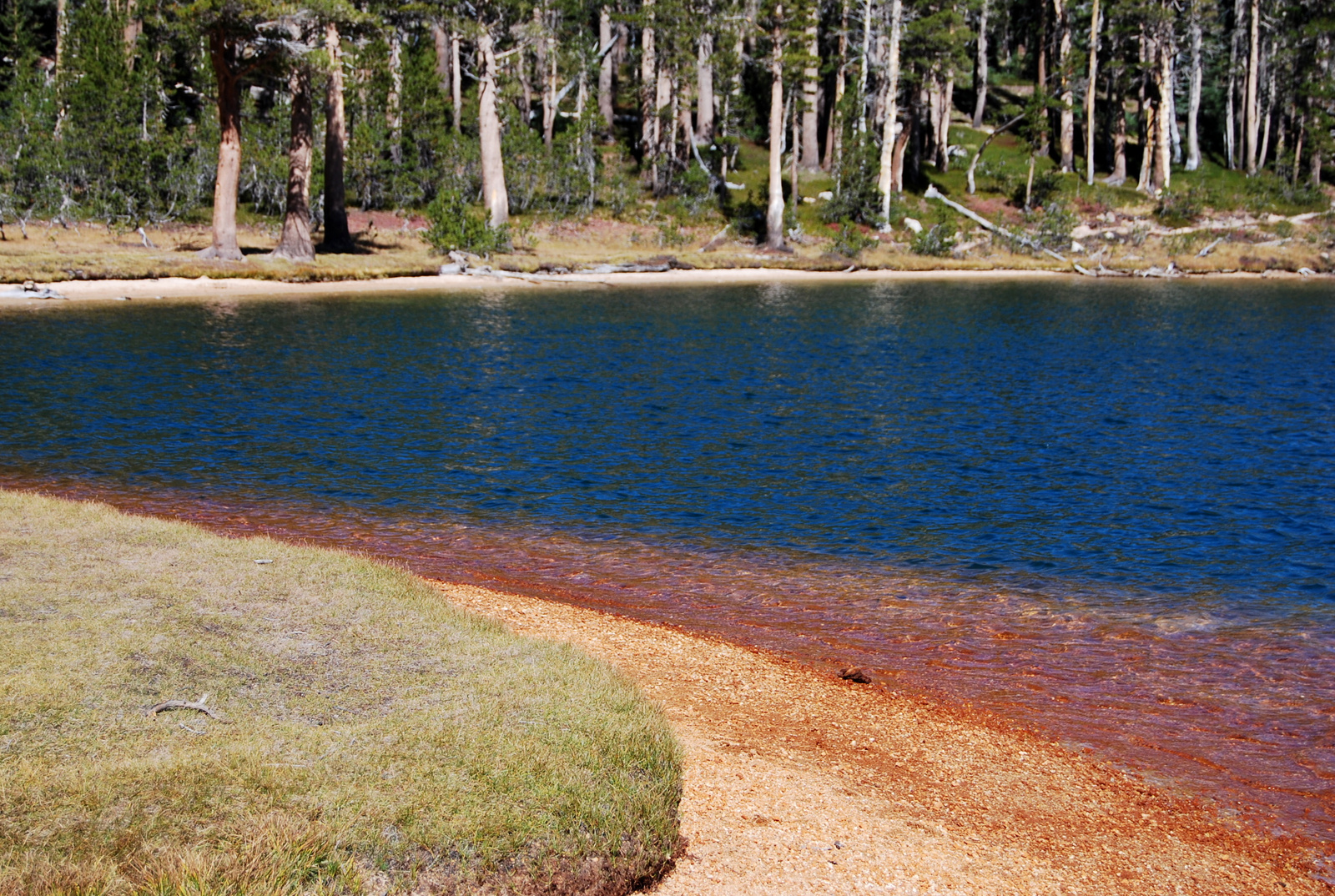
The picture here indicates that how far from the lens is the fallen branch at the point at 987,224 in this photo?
192ft

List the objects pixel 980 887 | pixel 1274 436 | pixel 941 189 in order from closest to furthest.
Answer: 1. pixel 980 887
2. pixel 1274 436
3. pixel 941 189

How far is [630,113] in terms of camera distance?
240 ft

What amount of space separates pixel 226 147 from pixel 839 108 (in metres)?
35.7

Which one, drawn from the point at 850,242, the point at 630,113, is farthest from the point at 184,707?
the point at 630,113

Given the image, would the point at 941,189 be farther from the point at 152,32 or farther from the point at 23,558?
the point at 23,558

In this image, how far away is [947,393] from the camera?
2264 centimetres

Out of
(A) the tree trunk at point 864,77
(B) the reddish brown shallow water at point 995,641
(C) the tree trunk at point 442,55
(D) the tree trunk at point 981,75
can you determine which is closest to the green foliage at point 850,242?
(A) the tree trunk at point 864,77

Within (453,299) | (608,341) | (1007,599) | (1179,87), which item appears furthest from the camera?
(1179,87)

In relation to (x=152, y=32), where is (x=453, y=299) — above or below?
below

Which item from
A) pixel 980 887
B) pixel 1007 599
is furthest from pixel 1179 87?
pixel 980 887

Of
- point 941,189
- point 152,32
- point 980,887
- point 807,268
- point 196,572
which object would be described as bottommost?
point 980,887

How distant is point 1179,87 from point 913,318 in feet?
199

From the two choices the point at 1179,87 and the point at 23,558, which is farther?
the point at 1179,87

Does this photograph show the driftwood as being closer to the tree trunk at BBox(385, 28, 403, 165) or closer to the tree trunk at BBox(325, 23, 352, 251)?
the tree trunk at BBox(325, 23, 352, 251)
